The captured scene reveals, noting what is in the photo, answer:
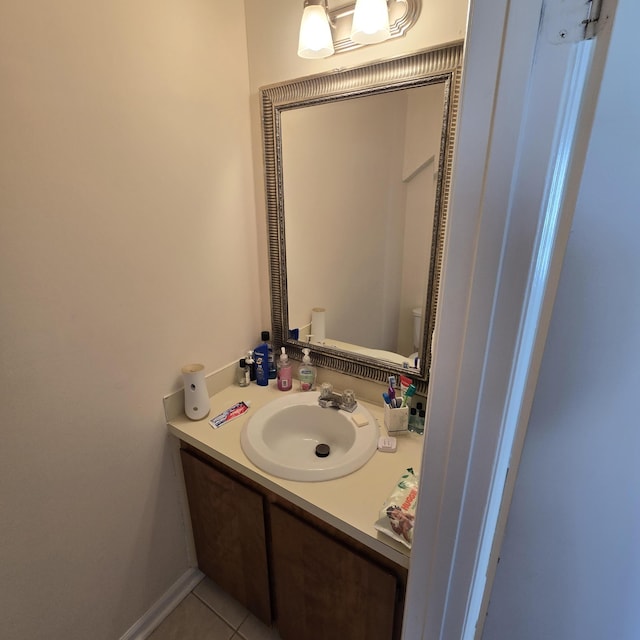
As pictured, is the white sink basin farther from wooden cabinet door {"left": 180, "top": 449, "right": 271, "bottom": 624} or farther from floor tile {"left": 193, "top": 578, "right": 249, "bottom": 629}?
floor tile {"left": 193, "top": 578, "right": 249, "bottom": 629}

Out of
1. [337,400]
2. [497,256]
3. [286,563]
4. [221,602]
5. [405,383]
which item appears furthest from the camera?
[221,602]

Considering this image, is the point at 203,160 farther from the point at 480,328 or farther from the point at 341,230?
the point at 480,328

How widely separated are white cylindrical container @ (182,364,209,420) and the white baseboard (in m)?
0.71

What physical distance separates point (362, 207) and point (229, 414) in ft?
2.86

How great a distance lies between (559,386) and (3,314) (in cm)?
106

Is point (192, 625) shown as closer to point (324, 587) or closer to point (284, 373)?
point (324, 587)

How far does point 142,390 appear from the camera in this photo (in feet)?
3.56

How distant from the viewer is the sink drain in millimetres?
1160

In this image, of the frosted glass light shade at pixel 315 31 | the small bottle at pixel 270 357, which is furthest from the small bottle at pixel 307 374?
the frosted glass light shade at pixel 315 31

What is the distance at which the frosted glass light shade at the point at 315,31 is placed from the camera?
97 centimetres

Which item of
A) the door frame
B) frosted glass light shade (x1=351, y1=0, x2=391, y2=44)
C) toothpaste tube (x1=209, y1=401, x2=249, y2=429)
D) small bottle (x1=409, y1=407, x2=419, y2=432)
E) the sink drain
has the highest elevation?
frosted glass light shade (x1=351, y1=0, x2=391, y2=44)

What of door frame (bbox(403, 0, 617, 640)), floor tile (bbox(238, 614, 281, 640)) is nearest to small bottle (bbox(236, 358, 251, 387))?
floor tile (bbox(238, 614, 281, 640))

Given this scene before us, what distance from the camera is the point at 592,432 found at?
39 centimetres

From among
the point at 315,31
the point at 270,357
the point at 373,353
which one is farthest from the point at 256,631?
the point at 315,31
